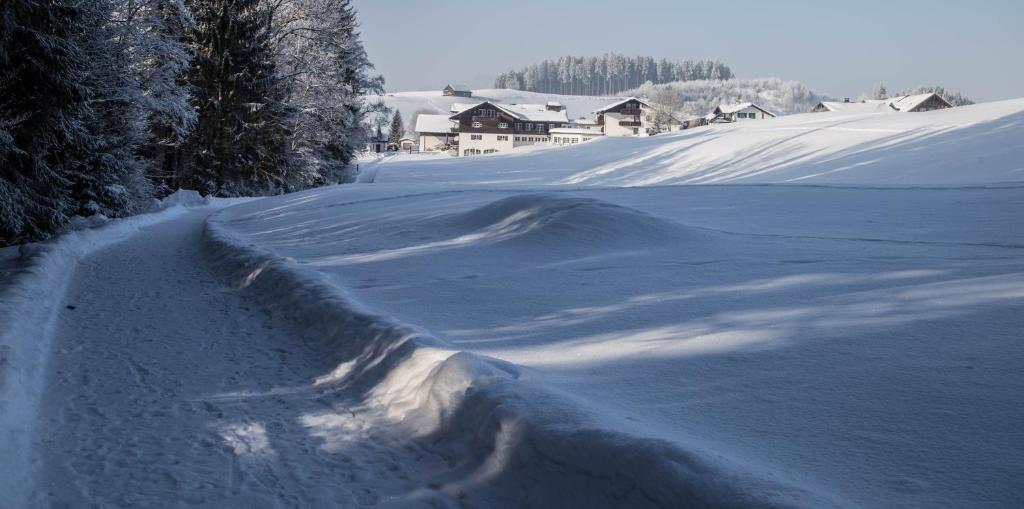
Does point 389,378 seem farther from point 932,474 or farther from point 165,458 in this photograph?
point 932,474

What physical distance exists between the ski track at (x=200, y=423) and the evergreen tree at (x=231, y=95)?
24024 millimetres

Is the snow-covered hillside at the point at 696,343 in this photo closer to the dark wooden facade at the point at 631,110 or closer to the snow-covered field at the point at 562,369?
the snow-covered field at the point at 562,369

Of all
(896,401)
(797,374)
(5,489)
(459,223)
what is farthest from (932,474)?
(459,223)

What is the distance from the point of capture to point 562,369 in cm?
587

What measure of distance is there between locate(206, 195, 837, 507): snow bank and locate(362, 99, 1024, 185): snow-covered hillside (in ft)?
68.4

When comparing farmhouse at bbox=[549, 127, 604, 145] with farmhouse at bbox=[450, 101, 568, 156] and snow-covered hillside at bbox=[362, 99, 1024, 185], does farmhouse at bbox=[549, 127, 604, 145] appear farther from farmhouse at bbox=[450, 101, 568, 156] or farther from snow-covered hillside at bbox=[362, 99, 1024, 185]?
snow-covered hillside at bbox=[362, 99, 1024, 185]

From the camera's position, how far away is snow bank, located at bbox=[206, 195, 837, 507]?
11.6 feet

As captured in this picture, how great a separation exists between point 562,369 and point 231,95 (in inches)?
1141

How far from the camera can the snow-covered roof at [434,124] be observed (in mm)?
127250

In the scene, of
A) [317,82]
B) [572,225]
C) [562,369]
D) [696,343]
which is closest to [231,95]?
[317,82]

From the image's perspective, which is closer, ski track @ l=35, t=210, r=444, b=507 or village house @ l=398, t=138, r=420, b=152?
ski track @ l=35, t=210, r=444, b=507

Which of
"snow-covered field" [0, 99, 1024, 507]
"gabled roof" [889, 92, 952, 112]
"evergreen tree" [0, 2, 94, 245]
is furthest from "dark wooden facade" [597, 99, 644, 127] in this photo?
"evergreen tree" [0, 2, 94, 245]

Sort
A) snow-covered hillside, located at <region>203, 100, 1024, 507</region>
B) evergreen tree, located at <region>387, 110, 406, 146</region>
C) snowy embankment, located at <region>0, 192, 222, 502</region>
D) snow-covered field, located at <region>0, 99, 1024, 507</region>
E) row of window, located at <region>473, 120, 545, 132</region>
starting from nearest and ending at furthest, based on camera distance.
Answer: snow-covered hillside, located at <region>203, 100, 1024, 507</region>
snow-covered field, located at <region>0, 99, 1024, 507</region>
snowy embankment, located at <region>0, 192, 222, 502</region>
row of window, located at <region>473, 120, 545, 132</region>
evergreen tree, located at <region>387, 110, 406, 146</region>

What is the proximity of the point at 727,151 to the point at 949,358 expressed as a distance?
4159cm
